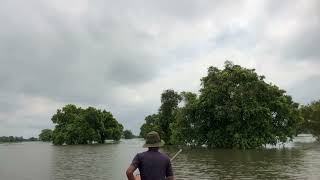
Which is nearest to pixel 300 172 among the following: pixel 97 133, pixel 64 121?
pixel 97 133

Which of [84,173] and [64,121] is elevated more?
[64,121]

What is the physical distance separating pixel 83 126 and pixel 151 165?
122225 mm

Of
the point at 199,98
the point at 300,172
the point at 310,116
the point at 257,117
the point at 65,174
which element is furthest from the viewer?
the point at 310,116

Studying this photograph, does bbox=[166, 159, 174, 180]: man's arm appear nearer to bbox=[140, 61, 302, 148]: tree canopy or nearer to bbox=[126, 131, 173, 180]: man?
bbox=[126, 131, 173, 180]: man

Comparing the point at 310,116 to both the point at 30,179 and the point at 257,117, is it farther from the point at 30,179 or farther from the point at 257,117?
the point at 30,179

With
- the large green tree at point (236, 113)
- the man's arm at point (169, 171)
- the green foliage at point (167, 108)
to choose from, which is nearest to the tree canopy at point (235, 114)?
the large green tree at point (236, 113)

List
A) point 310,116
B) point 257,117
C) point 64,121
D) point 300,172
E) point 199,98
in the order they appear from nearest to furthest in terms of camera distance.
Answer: point 300,172
point 257,117
point 199,98
point 310,116
point 64,121

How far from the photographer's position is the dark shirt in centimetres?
872

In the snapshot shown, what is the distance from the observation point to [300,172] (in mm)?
31875

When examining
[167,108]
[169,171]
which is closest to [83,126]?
[167,108]

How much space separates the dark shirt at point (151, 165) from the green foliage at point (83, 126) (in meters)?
120

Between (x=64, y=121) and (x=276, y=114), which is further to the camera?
(x=64, y=121)

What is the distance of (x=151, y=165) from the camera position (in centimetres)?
872

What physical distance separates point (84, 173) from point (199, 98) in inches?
1579
